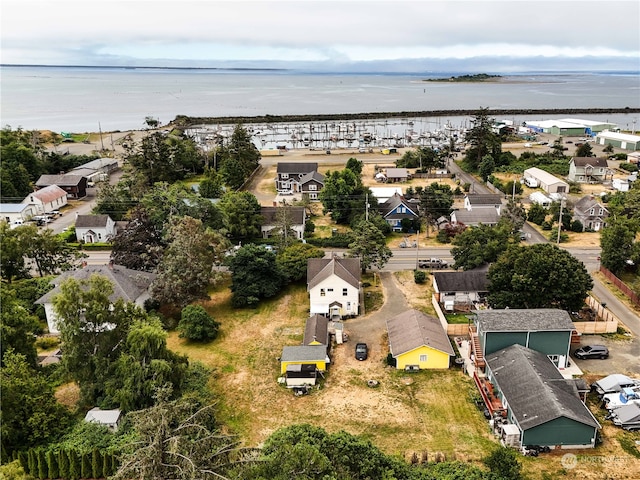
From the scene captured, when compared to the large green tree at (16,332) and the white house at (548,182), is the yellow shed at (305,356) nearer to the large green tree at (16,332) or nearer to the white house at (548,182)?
the large green tree at (16,332)

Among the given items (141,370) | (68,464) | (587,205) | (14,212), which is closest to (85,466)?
(68,464)

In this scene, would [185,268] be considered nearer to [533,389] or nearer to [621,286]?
[533,389]

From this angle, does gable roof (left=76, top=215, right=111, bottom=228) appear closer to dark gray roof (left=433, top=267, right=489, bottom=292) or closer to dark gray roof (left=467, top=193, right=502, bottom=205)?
dark gray roof (left=433, top=267, right=489, bottom=292)

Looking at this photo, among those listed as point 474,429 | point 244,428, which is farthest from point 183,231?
point 474,429

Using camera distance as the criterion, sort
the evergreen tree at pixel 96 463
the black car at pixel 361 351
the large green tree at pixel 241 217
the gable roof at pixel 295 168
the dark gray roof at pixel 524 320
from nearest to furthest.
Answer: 1. the evergreen tree at pixel 96 463
2. the dark gray roof at pixel 524 320
3. the black car at pixel 361 351
4. the large green tree at pixel 241 217
5. the gable roof at pixel 295 168

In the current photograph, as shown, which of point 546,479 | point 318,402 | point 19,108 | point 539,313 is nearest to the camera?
point 546,479

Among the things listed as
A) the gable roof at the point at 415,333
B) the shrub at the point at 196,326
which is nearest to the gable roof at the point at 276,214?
the shrub at the point at 196,326

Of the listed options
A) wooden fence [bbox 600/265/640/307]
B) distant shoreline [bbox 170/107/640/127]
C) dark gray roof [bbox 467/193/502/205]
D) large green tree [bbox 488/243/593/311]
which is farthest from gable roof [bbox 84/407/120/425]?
distant shoreline [bbox 170/107/640/127]

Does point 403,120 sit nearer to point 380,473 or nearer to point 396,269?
point 396,269
